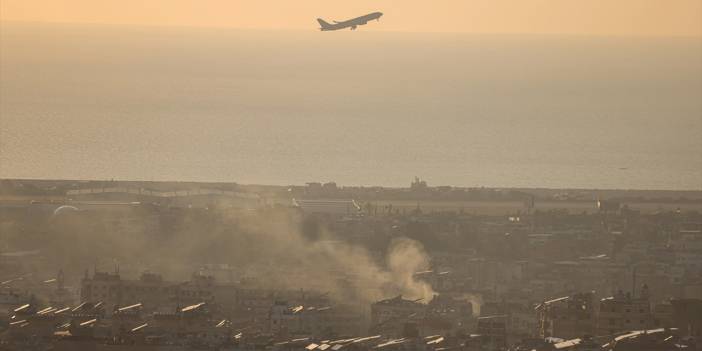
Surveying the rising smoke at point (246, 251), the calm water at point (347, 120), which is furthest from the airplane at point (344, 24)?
the calm water at point (347, 120)

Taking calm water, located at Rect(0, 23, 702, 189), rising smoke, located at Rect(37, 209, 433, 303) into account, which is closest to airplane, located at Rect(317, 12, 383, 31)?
rising smoke, located at Rect(37, 209, 433, 303)

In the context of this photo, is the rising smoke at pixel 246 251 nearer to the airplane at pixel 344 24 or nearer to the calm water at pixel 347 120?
the airplane at pixel 344 24

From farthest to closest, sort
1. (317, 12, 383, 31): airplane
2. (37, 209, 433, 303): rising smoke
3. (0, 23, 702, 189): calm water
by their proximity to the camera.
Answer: (0, 23, 702, 189): calm water
(317, 12, 383, 31): airplane
(37, 209, 433, 303): rising smoke

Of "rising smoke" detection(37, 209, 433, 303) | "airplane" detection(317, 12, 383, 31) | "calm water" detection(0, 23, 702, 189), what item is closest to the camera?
"rising smoke" detection(37, 209, 433, 303)

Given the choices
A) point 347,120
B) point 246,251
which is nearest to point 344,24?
point 246,251

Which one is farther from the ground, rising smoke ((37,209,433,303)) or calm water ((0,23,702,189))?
calm water ((0,23,702,189))

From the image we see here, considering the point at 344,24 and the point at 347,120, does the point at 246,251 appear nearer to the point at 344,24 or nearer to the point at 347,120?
the point at 344,24

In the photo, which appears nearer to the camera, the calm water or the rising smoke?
the rising smoke

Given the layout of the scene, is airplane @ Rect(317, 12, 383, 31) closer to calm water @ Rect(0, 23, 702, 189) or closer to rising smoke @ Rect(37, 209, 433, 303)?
rising smoke @ Rect(37, 209, 433, 303)
